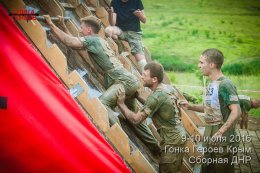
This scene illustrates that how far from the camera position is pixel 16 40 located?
266cm

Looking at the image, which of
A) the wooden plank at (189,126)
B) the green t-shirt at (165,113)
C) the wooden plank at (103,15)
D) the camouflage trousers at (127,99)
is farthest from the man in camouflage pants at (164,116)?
the wooden plank at (103,15)

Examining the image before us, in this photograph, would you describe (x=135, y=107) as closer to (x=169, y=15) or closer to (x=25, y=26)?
(x=169, y=15)

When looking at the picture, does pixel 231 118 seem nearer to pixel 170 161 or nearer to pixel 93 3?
pixel 170 161

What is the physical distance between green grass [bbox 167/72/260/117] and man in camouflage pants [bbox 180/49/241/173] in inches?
16.0

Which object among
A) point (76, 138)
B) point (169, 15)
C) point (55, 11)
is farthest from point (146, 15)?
point (76, 138)

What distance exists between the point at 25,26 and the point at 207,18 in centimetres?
175

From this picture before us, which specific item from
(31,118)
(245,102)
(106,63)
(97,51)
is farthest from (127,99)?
(245,102)

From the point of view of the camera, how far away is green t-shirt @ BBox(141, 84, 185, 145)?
2924 mm

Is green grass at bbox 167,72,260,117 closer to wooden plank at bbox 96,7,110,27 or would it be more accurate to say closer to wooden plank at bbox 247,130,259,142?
wooden plank at bbox 247,130,259,142

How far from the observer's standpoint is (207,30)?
3.33 metres

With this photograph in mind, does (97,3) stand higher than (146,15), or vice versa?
(97,3)

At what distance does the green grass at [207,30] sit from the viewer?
3.19 metres

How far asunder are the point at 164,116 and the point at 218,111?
472 millimetres

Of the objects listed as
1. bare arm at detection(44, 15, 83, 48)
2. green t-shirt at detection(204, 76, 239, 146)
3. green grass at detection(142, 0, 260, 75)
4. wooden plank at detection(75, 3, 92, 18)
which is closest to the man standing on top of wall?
green grass at detection(142, 0, 260, 75)
